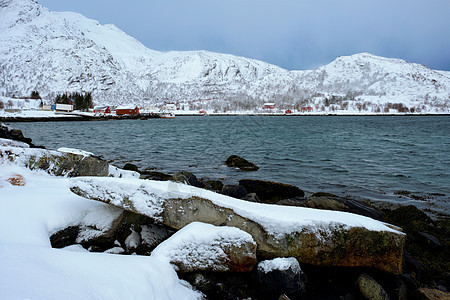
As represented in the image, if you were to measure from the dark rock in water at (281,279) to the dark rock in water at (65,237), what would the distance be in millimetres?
3598

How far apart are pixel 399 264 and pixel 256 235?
2.85 metres

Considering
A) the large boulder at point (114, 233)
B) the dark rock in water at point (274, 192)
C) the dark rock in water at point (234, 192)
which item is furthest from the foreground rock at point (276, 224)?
the dark rock in water at point (274, 192)

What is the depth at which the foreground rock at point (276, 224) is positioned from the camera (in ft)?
15.8

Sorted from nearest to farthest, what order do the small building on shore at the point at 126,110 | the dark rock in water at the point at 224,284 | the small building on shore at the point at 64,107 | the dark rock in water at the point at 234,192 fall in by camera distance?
the dark rock in water at the point at 224,284
the dark rock in water at the point at 234,192
the small building on shore at the point at 64,107
the small building on shore at the point at 126,110

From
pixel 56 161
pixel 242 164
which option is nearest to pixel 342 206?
pixel 56 161

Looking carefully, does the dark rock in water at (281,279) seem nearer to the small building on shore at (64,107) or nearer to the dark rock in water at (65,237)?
the dark rock in water at (65,237)

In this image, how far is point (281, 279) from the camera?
449 centimetres

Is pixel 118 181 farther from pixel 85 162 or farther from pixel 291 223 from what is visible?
pixel 85 162

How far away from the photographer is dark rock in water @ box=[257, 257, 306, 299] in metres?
4.44

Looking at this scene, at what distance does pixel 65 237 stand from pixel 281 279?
4098 millimetres

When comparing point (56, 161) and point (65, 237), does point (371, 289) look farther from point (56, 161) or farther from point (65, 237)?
point (56, 161)

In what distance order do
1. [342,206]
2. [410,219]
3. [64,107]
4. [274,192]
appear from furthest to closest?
[64,107], [274,192], [410,219], [342,206]

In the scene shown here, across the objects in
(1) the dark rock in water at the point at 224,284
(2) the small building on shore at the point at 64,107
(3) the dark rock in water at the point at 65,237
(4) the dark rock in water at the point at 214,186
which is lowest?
(4) the dark rock in water at the point at 214,186

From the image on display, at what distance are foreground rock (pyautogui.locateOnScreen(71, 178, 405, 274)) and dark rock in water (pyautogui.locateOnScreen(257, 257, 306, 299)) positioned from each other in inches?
8.8
